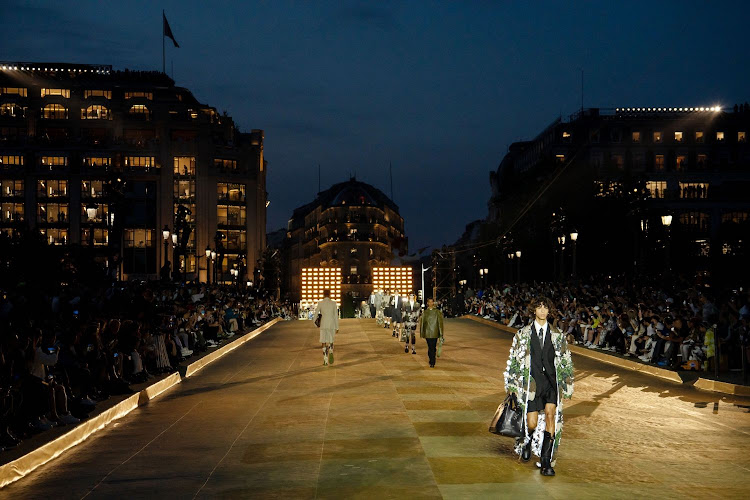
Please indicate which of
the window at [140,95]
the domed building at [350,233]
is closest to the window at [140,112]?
the window at [140,95]

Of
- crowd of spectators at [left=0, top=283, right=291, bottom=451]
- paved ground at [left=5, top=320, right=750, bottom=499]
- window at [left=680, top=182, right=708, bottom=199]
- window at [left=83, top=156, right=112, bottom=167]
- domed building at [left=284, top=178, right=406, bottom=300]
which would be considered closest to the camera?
paved ground at [left=5, top=320, right=750, bottom=499]

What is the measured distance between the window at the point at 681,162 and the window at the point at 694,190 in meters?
2.52

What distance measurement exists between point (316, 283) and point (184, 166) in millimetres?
46777

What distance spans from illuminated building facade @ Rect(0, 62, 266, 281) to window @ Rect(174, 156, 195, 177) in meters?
0.12

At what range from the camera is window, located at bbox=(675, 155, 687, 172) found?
10031 centimetres

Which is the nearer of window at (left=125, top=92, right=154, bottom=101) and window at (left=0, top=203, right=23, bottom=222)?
window at (left=0, top=203, right=23, bottom=222)

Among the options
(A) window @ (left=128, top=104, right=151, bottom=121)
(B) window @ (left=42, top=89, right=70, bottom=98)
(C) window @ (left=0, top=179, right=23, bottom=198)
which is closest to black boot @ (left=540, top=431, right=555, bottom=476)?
(C) window @ (left=0, top=179, right=23, bottom=198)

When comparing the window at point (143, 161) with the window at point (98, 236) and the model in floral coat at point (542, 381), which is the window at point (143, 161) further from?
the model in floral coat at point (542, 381)

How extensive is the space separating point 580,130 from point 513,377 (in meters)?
95.2

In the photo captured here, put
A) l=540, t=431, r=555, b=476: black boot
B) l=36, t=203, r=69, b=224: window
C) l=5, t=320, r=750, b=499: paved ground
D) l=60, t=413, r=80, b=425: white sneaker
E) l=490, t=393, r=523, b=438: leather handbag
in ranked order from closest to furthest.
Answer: l=5, t=320, r=750, b=499: paved ground, l=540, t=431, r=555, b=476: black boot, l=490, t=393, r=523, b=438: leather handbag, l=60, t=413, r=80, b=425: white sneaker, l=36, t=203, r=69, b=224: window

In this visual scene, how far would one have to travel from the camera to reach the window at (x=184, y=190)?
9788cm

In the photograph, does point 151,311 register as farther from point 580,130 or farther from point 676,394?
point 580,130

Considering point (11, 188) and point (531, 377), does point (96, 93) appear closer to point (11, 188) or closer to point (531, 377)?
point (11, 188)

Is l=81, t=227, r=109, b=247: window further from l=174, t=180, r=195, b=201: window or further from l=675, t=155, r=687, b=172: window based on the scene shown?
l=675, t=155, r=687, b=172: window
